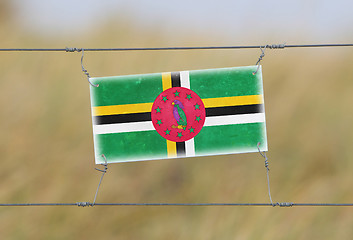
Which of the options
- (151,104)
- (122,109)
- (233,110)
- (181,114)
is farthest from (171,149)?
(233,110)

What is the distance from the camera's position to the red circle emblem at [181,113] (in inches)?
193

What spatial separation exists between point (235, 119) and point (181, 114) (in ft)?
1.83

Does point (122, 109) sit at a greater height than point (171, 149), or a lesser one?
greater

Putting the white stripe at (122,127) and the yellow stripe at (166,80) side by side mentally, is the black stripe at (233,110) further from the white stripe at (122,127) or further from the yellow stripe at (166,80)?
the white stripe at (122,127)

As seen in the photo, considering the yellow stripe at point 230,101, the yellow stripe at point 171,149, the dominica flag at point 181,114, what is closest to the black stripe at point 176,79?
the dominica flag at point 181,114

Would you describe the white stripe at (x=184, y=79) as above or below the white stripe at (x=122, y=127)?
above

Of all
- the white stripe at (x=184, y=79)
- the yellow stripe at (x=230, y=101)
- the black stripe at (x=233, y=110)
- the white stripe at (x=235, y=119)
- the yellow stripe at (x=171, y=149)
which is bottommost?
the yellow stripe at (x=171, y=149)

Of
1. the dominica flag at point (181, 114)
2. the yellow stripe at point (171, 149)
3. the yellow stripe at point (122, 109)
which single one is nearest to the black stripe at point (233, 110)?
the dominica flag at point (181, 114)

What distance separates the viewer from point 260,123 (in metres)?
4.88

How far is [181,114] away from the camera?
16.1 feet

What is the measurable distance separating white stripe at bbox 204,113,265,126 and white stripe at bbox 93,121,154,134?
608mm

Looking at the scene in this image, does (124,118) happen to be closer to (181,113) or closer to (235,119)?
(181,113)

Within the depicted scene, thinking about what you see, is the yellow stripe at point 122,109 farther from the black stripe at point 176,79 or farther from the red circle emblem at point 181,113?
the black stripe at point 176,79

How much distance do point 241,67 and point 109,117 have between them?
144cm
